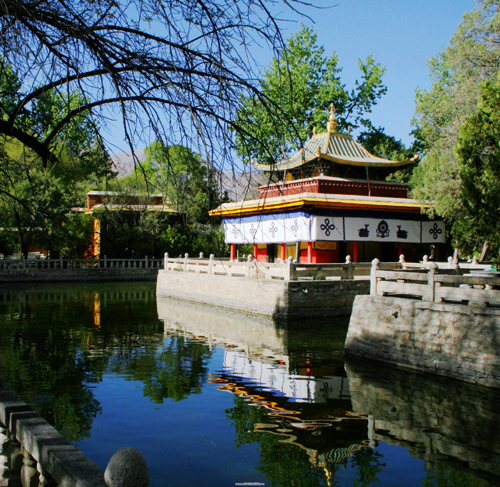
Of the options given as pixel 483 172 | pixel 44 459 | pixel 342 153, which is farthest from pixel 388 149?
pixel 44 459

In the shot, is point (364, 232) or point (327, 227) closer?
point (327, 227)

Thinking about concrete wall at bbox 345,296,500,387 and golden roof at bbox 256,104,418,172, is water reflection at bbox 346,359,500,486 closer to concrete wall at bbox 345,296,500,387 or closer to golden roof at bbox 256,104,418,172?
concrete wall at bbox 345,296,500,387

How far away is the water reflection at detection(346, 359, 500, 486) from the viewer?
682cm

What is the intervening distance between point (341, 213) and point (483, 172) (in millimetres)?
11891

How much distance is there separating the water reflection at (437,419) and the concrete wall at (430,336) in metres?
0.29

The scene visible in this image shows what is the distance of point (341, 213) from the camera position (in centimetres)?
2453

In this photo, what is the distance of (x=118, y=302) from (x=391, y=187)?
14.7 metres

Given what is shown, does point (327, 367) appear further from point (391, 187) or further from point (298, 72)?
point (298, 72)

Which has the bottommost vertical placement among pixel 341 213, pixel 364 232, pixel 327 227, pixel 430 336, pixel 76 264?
pixel 430 336

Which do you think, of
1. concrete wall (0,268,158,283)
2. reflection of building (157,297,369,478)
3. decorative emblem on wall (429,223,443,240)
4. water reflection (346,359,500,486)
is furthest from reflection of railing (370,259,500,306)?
concrete wall (0,268,158,283)

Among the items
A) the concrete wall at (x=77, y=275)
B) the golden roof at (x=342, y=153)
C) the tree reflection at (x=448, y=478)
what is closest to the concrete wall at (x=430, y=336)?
the tree reflection at (x=448, y=478)

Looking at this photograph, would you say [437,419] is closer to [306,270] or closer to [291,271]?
[291,271]

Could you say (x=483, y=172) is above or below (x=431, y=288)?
above

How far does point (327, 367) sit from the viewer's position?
40.5 feet
